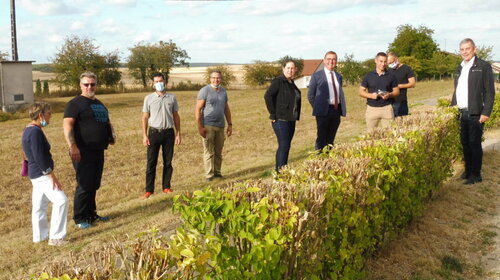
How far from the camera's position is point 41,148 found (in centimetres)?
546

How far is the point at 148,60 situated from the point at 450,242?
222ft

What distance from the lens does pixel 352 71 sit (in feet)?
257

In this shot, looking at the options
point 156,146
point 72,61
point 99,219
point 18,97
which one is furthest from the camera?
point 72,61

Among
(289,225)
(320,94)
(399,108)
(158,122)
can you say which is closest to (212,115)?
(158,122)

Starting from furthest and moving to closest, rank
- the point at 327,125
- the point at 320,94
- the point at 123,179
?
the point at 123,179 → the point at 327,125 → the point at 320,94

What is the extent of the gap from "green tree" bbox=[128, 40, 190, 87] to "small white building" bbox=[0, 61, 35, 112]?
40688mm

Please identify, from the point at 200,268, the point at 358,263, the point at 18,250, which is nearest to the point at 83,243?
the point at 18,250

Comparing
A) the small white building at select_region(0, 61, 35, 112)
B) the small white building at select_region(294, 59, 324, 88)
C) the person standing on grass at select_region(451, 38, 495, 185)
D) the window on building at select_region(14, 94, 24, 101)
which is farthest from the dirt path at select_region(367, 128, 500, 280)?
the small white building at select_region(294, 59, 324, 88)

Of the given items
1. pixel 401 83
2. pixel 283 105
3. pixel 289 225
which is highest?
pixel 401 83

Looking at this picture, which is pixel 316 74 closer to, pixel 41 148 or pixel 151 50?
pixel 41 148

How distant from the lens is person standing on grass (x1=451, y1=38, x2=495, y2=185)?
6992 millimetres

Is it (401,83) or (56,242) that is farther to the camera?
(401,83)

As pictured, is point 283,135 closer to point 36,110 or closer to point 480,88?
point 480,88

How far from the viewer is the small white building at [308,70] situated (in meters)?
96.0
